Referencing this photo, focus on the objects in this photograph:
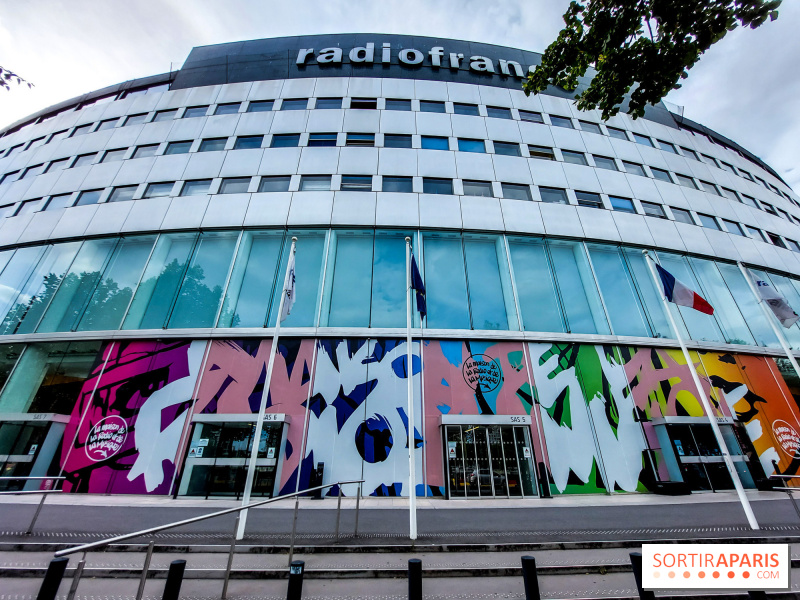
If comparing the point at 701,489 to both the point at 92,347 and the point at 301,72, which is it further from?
the point at 301,72

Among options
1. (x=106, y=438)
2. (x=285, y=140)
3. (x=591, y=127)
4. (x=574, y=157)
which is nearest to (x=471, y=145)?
(x=574, y=157)

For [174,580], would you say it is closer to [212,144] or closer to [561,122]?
[212,144]

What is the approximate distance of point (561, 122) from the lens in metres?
23.1

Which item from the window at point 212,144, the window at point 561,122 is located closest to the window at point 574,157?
the window at point 561,122

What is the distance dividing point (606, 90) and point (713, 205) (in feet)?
70.8

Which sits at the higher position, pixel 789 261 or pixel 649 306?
pixel 789 261

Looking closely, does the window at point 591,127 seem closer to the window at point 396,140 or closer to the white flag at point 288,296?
the window at point 396,140

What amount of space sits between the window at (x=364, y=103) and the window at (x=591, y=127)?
14.5 m

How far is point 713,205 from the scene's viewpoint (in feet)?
73.2

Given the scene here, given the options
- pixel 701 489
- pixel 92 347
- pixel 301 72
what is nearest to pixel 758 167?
pixel 701 489

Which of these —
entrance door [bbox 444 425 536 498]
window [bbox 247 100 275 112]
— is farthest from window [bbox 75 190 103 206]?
entrance door [bbox 444 425 536 498]

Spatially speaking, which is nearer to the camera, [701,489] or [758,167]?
[701,489]

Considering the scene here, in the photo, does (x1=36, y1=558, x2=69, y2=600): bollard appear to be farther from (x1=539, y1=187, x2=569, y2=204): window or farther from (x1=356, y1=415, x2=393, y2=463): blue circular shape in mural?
(x1=539, y1=187, x2=569, y2=204): window

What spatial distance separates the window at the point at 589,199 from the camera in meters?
19.6
